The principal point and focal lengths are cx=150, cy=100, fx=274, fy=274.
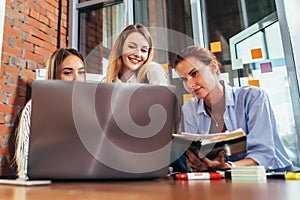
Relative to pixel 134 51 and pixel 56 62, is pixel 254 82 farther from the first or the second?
pixel 56 62

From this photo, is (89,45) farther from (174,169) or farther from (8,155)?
(174,169)

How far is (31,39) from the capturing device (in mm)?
2328

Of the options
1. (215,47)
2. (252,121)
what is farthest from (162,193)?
(215,47)

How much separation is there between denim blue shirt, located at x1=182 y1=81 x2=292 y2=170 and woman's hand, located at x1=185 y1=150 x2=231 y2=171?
312 millimetres

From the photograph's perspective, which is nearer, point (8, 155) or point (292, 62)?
point (292, 62)

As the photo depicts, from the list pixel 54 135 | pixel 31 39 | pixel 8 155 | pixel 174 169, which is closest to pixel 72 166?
pixel 54 135

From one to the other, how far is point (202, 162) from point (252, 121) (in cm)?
53

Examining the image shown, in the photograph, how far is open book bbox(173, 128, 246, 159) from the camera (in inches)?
30.0

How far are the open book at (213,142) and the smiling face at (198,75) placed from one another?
726 millimetres

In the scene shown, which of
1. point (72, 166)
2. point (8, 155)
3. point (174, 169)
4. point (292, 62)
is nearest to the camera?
point (72, 166)

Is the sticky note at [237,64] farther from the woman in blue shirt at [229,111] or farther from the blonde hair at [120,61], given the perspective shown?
the blonde hair at [120,61]

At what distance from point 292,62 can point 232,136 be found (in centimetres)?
137

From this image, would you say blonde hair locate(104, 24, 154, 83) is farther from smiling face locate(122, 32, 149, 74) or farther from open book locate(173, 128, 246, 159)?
open book locate(173, 128, 246, 159)

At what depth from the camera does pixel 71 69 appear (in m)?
1.64
